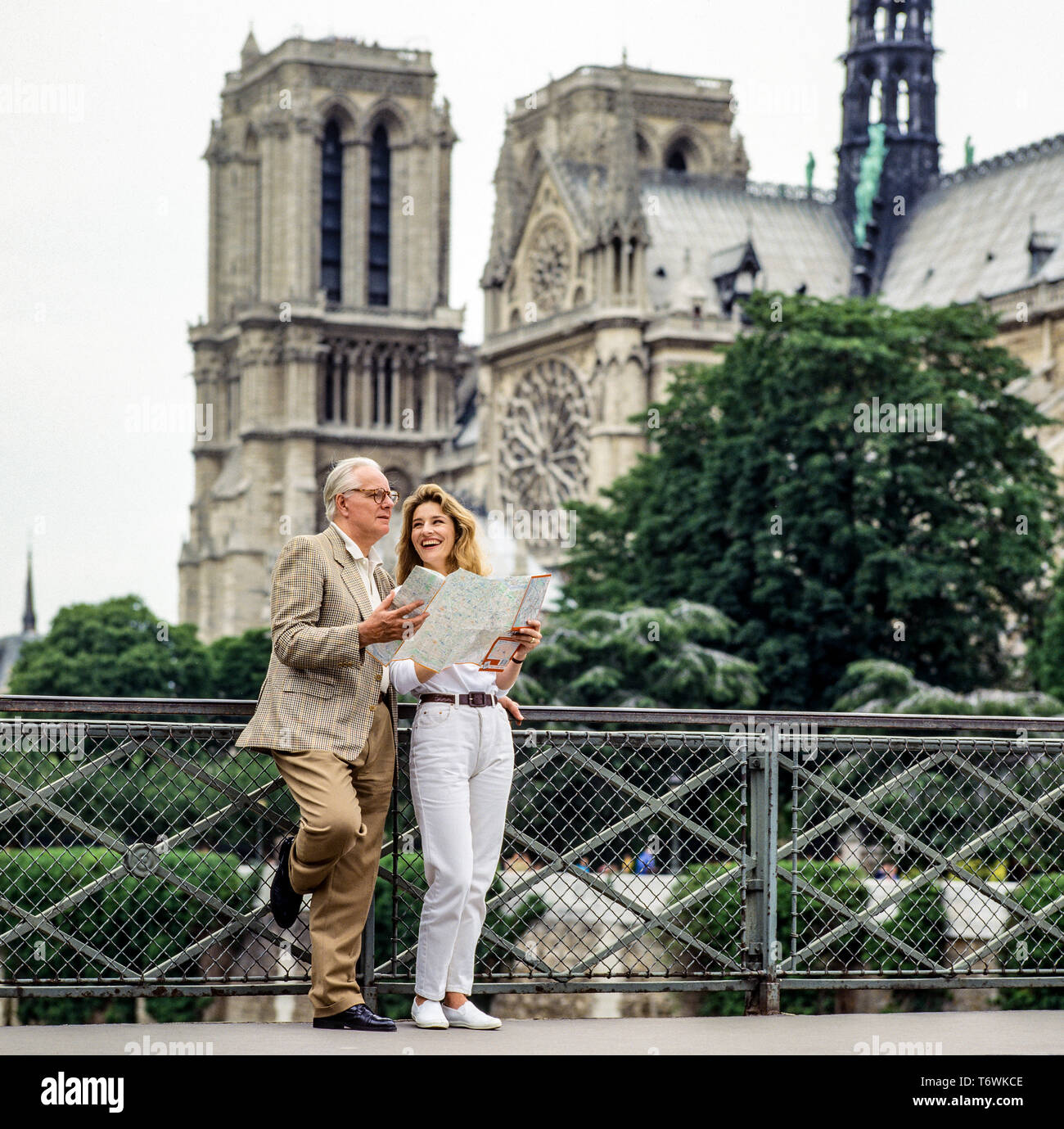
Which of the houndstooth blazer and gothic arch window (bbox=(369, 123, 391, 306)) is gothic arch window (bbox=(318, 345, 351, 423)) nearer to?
gothic arch window (bbox=(369, 123, 391, 306))

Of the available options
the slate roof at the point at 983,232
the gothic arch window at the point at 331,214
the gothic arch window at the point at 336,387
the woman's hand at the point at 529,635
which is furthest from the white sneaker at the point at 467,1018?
the gothic arch window at the point at 331,214

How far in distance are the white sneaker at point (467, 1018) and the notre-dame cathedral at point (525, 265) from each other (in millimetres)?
51065

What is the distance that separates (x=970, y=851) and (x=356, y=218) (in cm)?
9299

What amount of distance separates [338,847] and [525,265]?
7612cm

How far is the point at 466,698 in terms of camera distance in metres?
8.90

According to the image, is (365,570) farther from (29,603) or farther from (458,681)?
(29,603)

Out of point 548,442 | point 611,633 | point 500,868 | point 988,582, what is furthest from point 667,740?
point 548,442

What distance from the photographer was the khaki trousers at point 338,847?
27.9 ft

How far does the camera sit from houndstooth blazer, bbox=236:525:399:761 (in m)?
8.49

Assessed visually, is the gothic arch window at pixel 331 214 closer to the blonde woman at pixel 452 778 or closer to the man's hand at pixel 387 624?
→ the blonde woman at pixel 452 778

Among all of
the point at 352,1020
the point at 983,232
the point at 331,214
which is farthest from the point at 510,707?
the point at 331,214

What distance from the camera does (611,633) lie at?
4147cm

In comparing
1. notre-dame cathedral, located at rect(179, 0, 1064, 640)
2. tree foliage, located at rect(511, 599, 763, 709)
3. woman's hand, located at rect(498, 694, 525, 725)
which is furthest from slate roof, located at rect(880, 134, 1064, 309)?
woman's hand, located at rect(498, 694, 525, 725)
